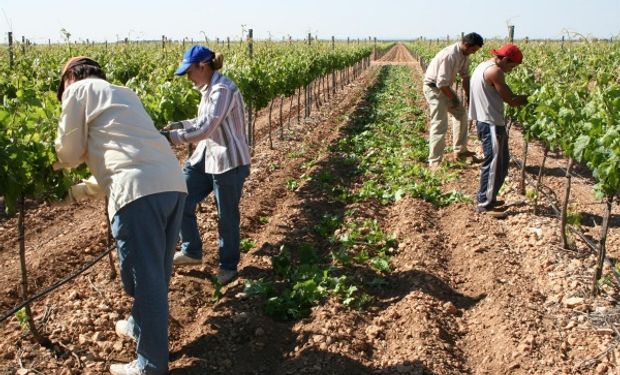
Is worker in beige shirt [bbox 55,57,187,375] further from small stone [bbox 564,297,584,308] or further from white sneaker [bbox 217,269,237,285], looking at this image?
small stone [bbox 564,297,584,308]

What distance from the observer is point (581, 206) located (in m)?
7.15

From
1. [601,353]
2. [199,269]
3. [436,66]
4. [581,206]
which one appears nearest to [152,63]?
[436,66]

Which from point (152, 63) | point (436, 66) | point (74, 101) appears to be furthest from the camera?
point (152, 63)

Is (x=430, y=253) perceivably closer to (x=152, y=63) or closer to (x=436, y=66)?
(x=436, y=66)

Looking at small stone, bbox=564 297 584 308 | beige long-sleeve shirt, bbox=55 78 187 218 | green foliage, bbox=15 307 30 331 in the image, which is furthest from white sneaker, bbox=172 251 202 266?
small stone, bbox=564 297 584 308

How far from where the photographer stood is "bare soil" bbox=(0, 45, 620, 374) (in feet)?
12.9

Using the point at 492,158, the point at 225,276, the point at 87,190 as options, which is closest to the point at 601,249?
the point at 492,158

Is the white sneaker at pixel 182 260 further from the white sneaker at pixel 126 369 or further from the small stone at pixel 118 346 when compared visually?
the white sneaker at pixel 126 369

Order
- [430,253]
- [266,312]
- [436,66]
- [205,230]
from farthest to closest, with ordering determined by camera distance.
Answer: [436,66], [205,230], [430,253], [266,312]

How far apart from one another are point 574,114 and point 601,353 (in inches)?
93.8

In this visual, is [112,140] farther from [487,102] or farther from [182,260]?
[487,102]

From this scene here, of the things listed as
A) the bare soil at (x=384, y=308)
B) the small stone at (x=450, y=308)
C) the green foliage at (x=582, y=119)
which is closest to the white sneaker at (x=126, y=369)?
the bare soil at (x=384, y=308)

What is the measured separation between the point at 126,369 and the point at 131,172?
1.30 m

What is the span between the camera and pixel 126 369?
11.9 ft
